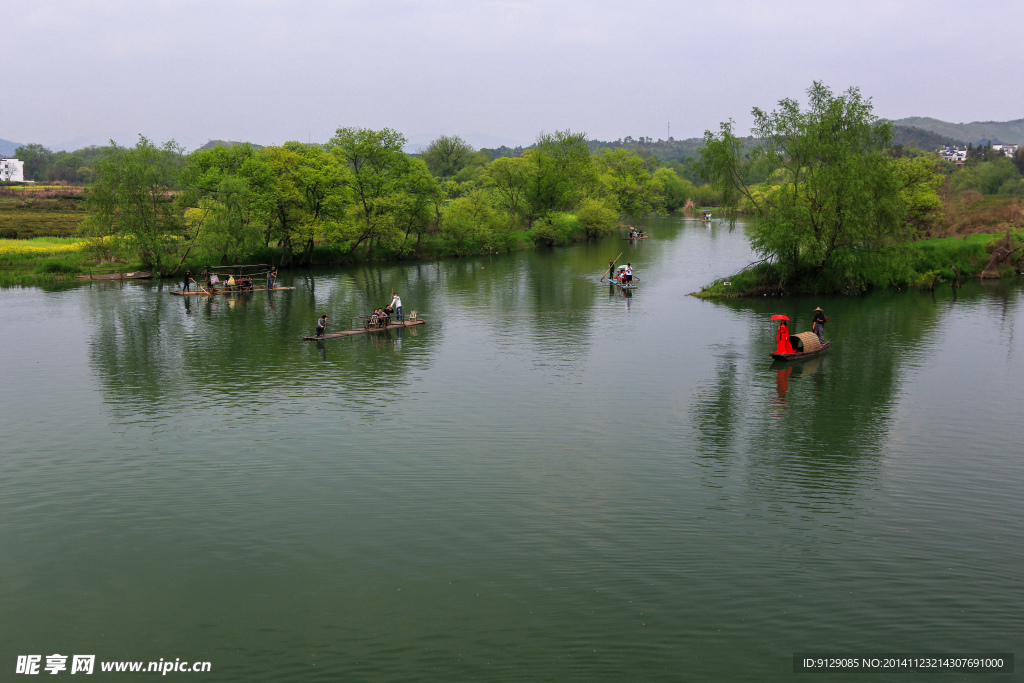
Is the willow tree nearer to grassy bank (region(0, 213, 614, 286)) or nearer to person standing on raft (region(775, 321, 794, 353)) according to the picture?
person standing on raft (region(775, 321, 794, 353))

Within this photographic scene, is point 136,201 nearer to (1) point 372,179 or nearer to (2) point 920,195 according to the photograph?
(1) point 372,179

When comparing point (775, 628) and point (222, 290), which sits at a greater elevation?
point (222, 290)

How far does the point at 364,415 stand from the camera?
31031 millimetres

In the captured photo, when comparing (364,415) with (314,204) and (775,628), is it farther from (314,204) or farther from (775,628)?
(314,204)

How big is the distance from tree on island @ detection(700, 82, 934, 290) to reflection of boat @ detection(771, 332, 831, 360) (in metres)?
21.6

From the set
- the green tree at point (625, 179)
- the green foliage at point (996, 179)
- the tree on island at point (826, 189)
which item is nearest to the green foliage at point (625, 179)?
the green tree at point (625, 179)

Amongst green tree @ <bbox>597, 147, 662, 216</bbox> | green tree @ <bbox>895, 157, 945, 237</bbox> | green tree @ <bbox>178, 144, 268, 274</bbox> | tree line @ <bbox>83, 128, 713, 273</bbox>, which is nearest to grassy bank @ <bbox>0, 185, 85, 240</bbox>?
tree line @ <bbox>83, 128, 713, 273</bbox>

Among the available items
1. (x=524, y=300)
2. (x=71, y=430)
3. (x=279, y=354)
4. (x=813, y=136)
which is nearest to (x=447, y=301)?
(x=524, y=300)

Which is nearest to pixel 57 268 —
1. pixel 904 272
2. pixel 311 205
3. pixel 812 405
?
pixel 311 205

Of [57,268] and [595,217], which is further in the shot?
[595,217]

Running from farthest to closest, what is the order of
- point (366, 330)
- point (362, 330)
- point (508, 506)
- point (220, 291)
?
point (220, 291) → point (362, 330) → point (366, 330) → point (508, 506)

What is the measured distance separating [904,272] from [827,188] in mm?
13413

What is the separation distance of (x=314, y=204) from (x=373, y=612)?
83662 mm

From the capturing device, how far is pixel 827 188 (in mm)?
60000
